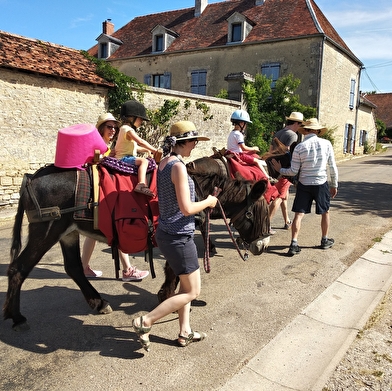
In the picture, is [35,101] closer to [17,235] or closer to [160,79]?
[17,235]

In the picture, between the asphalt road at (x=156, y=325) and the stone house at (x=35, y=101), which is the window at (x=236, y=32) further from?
the asphalt road at (x=156, y=325)

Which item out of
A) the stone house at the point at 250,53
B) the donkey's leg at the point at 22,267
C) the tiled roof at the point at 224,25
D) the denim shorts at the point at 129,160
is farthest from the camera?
the tiled roof at the point at 224,25

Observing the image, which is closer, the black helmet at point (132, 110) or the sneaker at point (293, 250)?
the black helmet at point (132, 110)

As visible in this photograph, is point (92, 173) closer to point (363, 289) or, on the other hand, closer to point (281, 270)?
point (281, 270)

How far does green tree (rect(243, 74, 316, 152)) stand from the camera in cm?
1627

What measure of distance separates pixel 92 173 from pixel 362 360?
9.16 ft

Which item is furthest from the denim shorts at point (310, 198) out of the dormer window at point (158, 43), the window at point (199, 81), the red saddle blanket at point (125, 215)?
the dormer window at point (158, 43)

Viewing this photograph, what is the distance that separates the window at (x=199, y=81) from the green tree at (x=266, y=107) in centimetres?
569

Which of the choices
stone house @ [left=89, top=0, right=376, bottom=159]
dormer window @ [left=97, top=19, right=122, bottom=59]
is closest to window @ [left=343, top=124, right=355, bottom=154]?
stone house @ [left=89, top=0, right=376, bottom=159]

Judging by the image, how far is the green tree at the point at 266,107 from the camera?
53.4ft

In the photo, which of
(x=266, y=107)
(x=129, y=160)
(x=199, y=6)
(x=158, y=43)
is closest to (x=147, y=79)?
(x=158, y=43)

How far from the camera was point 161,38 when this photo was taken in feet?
78.0

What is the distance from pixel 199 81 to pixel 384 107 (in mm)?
37679

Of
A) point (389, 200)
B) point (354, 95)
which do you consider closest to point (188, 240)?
point (389, 200)
